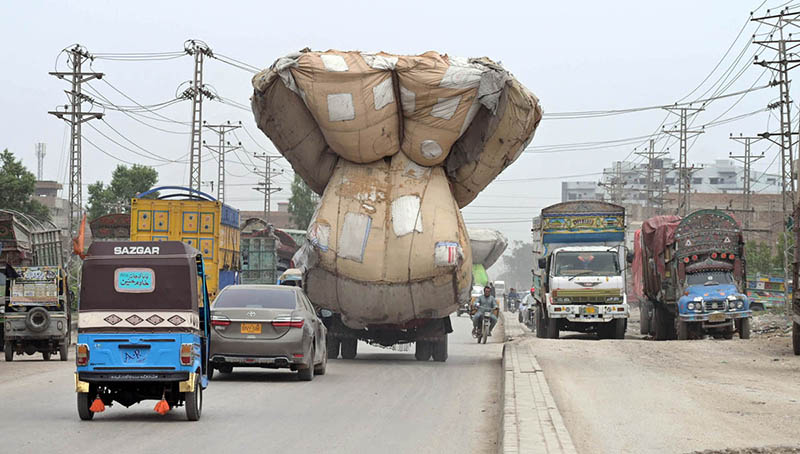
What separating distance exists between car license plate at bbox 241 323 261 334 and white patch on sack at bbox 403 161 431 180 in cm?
599

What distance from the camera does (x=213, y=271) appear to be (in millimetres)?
28125

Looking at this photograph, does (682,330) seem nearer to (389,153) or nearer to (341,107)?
(389,153)

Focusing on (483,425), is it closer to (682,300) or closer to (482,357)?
(482,357)

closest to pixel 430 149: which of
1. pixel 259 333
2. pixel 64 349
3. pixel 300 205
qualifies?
pixel 259 333

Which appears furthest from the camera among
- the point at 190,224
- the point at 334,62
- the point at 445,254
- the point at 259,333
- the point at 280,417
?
the point at 190,224

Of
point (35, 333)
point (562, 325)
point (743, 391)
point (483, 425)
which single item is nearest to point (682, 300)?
point (562, 325)

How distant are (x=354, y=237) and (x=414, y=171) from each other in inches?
73.2

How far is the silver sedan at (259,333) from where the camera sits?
53.8 feet

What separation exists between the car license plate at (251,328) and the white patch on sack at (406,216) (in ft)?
16.0

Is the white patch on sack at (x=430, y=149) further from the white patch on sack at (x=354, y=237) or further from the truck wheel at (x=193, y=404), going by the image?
the truck wheel at (x=193, y=404)

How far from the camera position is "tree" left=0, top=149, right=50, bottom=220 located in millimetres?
54875

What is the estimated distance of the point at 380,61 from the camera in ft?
66.0

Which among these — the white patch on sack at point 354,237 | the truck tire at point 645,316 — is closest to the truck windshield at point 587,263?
the truck tire at point 645,316

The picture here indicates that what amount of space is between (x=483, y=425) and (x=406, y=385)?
526cm
